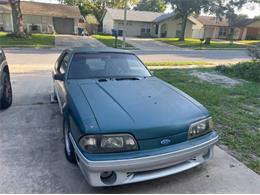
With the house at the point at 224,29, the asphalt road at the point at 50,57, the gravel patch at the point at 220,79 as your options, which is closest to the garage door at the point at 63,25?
the asphalt road at the point at 50,57

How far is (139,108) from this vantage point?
9.48 ft

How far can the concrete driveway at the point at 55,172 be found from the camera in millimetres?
2792

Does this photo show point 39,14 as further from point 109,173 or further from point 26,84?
point 109,173

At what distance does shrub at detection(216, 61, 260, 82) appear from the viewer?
9.50m

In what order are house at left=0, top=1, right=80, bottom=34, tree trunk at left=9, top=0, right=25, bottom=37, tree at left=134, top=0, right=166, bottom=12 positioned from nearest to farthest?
tree trunk at left=9, top=0, right=25, bottom=37, house at left=0, top=1, right=80, bottom=34, tree at left=134, top=0, right=166, bottom=12

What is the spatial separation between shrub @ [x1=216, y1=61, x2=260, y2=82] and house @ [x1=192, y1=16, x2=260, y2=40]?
117ft

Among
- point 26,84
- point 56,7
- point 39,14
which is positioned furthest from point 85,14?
point 26,84

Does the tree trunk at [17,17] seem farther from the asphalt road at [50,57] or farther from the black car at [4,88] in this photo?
the black car at [4,88]

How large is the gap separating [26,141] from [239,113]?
14.5ft

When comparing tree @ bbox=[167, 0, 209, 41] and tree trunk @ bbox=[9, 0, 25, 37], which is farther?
tree @ bbox=[167, 0, 209, 41]

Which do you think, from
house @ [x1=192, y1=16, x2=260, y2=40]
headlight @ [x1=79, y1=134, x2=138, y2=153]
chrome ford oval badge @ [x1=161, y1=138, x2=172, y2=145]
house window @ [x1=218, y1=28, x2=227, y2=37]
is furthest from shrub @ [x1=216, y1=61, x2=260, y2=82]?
house window @ [x1=218, y1=28, x2=227, y2=37]

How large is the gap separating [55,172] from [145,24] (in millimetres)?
40705

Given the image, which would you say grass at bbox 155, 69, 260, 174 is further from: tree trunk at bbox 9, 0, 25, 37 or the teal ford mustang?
tree trunk at bbox 9, 0, 25, 37

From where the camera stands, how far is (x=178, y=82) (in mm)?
8227
